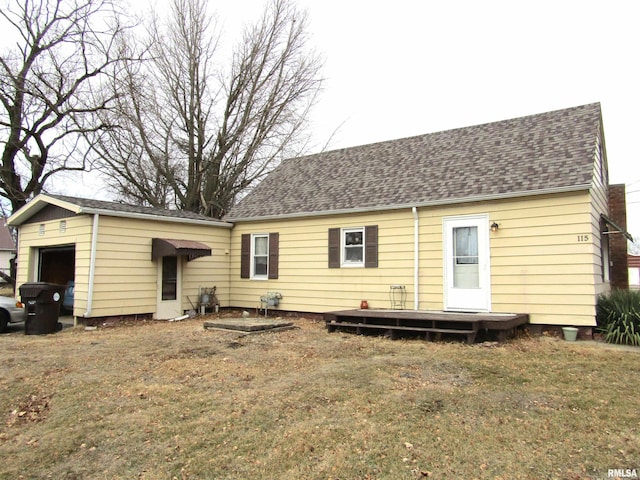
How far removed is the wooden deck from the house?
0.79 meters

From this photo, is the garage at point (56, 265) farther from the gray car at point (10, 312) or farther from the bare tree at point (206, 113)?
the bare tree at point (206, 113)

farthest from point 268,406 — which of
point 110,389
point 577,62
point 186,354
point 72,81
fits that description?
point 72,81

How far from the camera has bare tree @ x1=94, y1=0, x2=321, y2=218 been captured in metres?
20.2

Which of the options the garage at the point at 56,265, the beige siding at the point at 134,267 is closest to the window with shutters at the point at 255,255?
the beige siding at the point at 134,267

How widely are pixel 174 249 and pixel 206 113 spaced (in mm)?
12223

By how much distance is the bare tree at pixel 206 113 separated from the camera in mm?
20188

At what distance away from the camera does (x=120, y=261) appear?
10.6m

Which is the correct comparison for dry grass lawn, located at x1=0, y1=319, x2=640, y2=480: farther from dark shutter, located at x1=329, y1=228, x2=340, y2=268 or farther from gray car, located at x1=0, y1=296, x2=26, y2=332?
dark shutter, located at x1=329, y1=228, x2=340, y2=268

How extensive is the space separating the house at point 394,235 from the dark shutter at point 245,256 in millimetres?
50

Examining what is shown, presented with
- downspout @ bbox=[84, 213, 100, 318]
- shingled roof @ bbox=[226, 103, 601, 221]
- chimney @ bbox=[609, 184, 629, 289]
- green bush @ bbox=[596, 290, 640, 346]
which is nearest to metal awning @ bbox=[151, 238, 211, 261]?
downspout @ bbox=[84, 213, 100, 318]

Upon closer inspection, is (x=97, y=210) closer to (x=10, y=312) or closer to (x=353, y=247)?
(x=10, y=312)

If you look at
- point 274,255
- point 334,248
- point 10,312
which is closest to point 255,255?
point 274,255

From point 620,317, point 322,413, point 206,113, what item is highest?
point 206,113

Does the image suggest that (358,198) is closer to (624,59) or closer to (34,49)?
(624,59)
